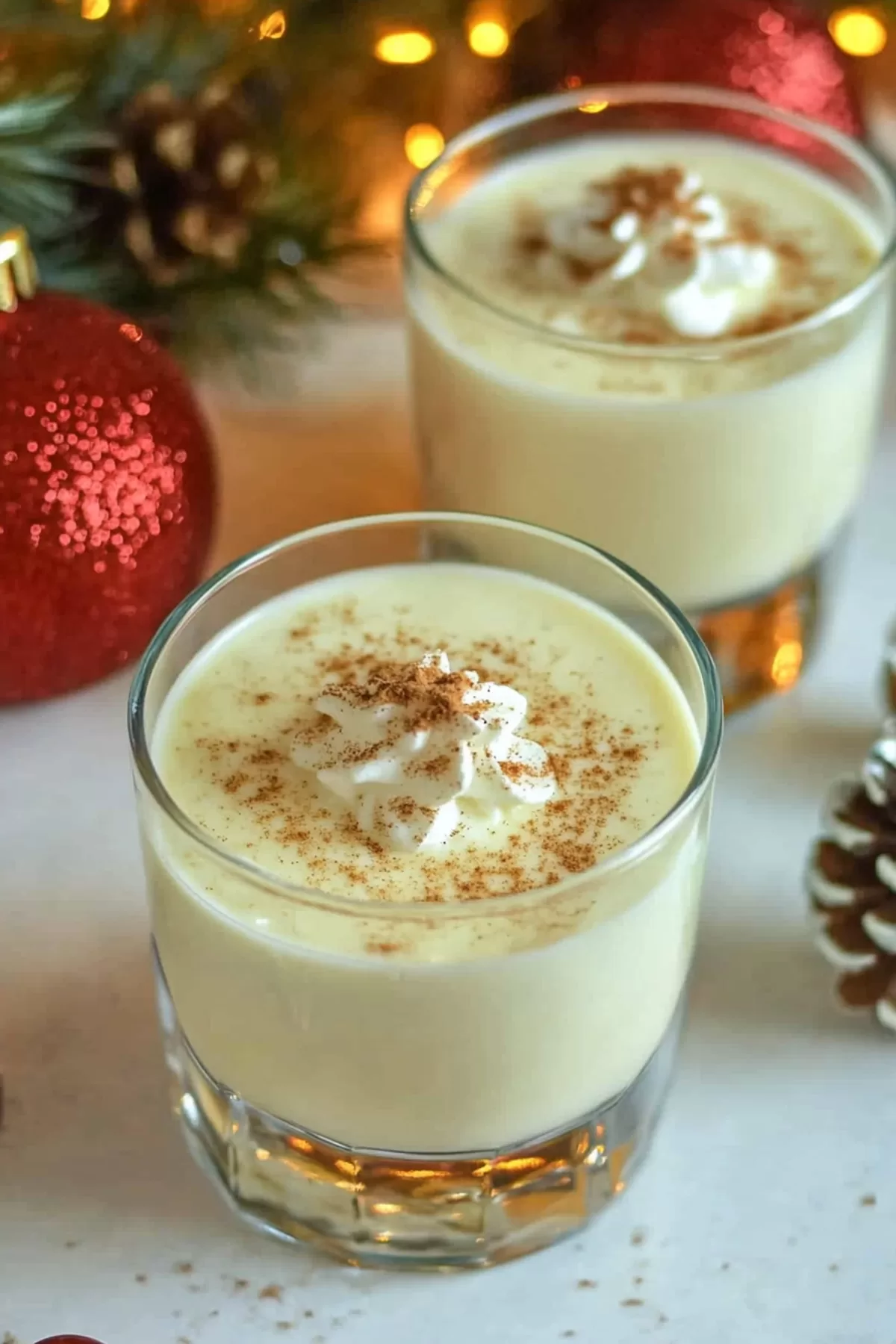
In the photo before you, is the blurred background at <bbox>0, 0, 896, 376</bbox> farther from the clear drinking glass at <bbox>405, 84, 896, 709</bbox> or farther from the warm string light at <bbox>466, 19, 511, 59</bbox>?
the clear drinking glass at <bbox>405, 84, 896, 709</bbox>

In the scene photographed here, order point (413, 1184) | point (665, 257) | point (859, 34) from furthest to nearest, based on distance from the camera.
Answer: point (859, 34) → point (665, 257) → point (413, 1184)

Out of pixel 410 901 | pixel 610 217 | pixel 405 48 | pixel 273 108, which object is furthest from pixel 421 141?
pixel 410 901

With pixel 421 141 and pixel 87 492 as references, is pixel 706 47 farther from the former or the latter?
pixel 87 492

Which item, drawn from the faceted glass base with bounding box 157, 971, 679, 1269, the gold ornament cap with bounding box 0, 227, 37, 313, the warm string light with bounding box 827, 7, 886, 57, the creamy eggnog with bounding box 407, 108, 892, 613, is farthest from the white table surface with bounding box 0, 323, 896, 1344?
the warm string light with bounding box 827, 7, 886, 57

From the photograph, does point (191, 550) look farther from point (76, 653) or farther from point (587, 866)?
point (587, 866)

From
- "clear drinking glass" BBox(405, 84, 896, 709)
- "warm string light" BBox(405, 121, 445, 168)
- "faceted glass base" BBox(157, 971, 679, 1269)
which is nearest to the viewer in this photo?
"faceted glass base" BBox(157, 971, 679, 1269)

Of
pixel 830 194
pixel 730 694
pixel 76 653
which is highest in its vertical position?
pixel 830 194

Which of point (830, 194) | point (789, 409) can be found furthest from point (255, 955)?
point (830, 194)
